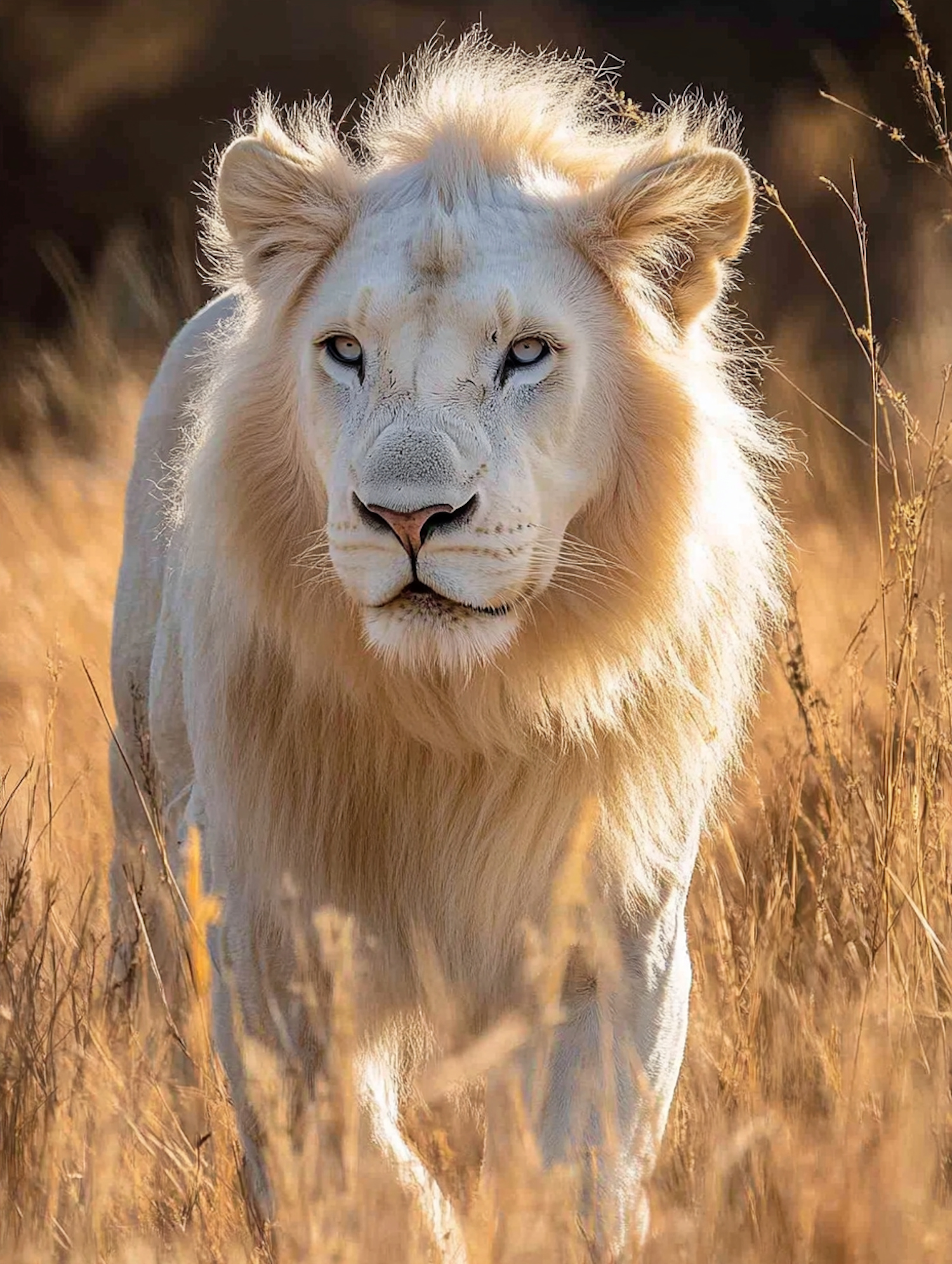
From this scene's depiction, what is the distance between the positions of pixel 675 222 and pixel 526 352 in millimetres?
420

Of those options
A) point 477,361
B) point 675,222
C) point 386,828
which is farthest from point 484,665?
point 675,222


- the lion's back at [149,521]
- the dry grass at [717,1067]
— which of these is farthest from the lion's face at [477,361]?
the lion's back at [149,521]

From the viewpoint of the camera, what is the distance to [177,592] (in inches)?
144

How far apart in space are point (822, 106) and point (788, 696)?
19.4 feet

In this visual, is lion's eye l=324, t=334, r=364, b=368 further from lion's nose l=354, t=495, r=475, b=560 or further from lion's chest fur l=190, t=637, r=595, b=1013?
lion's chest fur l=190, t=637, r=595, b=1013

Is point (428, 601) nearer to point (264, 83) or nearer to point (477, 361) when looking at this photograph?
point (477, 361)

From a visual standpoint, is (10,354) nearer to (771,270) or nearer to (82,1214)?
(771,270)

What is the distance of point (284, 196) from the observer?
122 inches

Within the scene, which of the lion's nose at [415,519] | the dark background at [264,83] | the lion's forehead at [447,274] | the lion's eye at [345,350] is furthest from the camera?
the dark background at [264,83]

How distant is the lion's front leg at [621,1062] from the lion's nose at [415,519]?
76cm

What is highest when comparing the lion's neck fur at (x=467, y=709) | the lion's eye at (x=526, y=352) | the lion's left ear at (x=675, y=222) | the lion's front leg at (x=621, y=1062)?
the lion's left ear at (x=675, y=222)

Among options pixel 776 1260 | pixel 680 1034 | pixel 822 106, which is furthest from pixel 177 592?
pixel 822 106

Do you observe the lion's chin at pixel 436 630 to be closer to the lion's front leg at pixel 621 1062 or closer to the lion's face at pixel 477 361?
the lion's face at pixel 477 361

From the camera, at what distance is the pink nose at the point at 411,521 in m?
2.53
